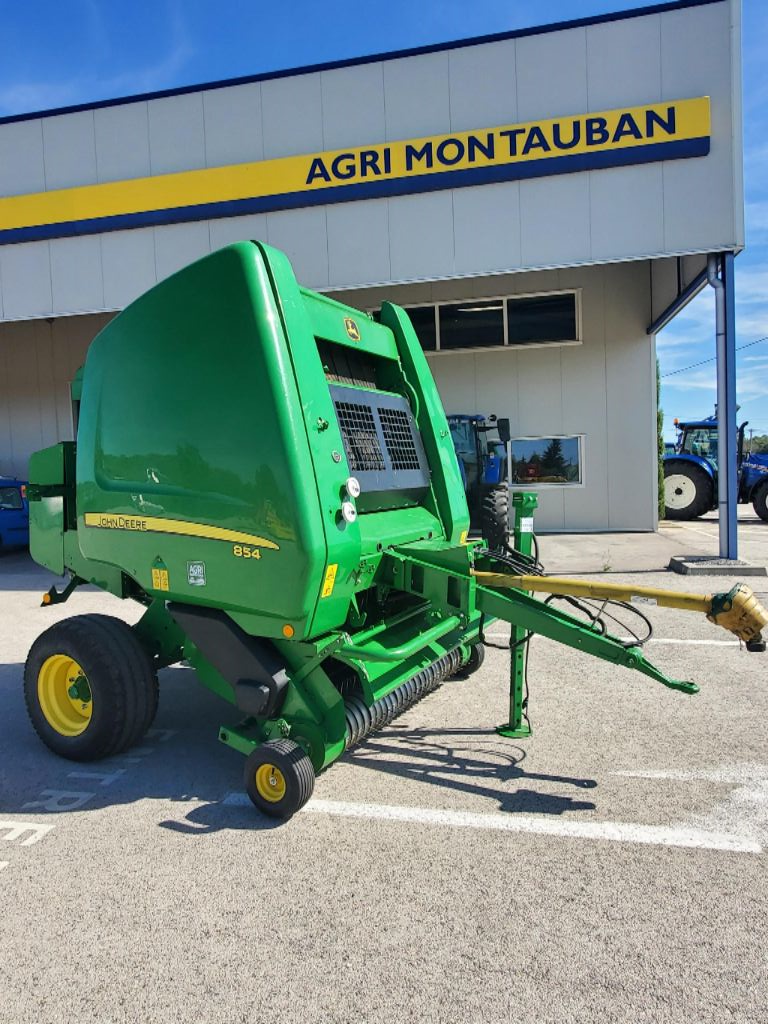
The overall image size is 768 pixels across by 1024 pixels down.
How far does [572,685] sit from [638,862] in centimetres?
222

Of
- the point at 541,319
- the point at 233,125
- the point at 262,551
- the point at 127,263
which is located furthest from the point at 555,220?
the point at 262,551

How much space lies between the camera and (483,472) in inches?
432

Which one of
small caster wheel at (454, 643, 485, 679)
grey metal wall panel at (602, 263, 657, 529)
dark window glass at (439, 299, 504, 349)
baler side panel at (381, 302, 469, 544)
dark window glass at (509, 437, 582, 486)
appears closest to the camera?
baler side panel at (381, 302, 469, 544)

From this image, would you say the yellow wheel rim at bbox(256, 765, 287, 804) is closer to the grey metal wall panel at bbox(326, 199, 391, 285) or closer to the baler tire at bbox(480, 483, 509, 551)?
the baler tire at bbox(480, 483, 509, 551)

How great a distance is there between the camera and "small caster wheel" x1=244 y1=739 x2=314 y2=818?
307 centimetres

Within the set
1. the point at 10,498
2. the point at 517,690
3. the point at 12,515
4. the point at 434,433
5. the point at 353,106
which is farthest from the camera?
the point at 10,498

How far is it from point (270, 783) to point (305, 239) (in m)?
8.96

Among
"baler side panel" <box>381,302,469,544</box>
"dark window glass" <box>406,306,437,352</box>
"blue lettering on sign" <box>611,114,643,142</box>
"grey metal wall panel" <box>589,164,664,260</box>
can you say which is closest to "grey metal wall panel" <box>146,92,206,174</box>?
"dark window glass" <box>406,306,437,352</box>

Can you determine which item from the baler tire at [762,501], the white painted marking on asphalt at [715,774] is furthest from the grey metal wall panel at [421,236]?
the baler tire at [762,501]

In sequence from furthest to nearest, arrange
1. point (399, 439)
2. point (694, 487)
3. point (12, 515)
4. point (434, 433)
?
point (694, 487)
point (12, 515)
point (434, 433)
point (399, 439)

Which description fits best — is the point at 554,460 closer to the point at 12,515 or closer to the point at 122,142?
the point at 122,142

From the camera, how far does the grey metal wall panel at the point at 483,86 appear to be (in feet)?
32.2

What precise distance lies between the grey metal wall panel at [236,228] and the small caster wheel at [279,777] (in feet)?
30.0

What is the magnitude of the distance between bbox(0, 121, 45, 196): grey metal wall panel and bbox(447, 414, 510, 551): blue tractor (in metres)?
7.65
